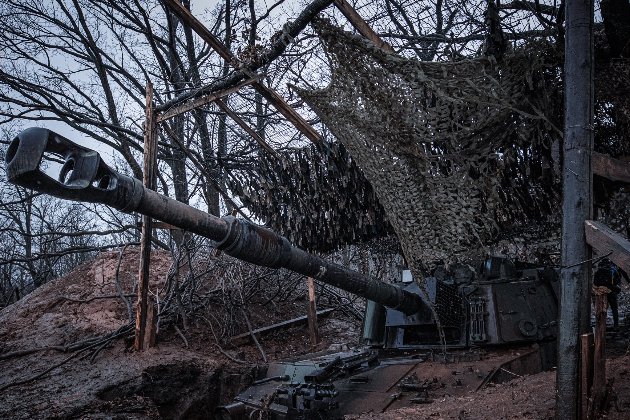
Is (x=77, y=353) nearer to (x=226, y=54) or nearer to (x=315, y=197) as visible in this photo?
(x=315, y=197)

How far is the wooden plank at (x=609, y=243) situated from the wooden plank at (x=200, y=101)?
3.66m

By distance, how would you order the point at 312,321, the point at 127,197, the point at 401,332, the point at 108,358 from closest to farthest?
the point at 127,197 < the point at 401,332 < the point at 108,358 < the point at 312,321

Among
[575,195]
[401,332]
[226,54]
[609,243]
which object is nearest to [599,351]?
[609,243]

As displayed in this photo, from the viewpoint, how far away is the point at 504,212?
5.58 m

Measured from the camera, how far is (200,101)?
20.5ft

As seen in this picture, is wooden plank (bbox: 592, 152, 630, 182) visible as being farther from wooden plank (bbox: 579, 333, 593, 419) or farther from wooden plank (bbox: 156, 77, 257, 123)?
wooden plank (bbox: 156, 77, 257, 123)

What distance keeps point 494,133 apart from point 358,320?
716 centimetres

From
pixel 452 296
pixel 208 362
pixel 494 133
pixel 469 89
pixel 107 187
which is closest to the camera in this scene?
pixel 107 187

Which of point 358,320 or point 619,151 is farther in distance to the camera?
point 358,320

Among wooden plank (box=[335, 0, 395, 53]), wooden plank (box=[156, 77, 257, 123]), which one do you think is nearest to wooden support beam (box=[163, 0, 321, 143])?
wooden plank (box=[156, 77, 257, 123])

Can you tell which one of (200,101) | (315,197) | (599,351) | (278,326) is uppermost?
(200,101)

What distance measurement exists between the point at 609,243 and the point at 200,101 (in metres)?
4.76

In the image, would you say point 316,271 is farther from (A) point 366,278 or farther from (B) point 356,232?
(B) point 356,232

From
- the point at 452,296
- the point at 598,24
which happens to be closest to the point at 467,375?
the point at 452,296
